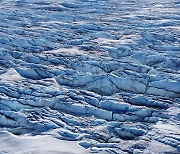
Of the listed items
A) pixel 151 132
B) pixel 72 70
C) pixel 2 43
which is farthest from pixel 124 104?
pixel 2 43

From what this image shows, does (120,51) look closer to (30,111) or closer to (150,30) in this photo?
(150,30)

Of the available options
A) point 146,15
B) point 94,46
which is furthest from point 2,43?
point 146,15

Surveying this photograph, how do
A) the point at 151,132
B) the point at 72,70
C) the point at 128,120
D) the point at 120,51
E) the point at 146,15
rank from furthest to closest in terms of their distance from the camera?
the point at 146,15, the point at 120,51, the point at 72,70, the point at 128,120, the point at 151,132

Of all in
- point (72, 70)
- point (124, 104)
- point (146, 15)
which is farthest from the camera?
point (146, 15)

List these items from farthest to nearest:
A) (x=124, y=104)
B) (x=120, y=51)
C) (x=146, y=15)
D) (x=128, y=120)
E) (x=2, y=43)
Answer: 1. (x=146, y=15)
2. (x=2, y=43)
3. (x=120, y=51)
4. (x=124, y=104)
5. (x=128, y=120)

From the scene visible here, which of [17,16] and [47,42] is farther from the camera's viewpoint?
[17,16]

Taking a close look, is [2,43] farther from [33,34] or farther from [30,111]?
[30,111]
